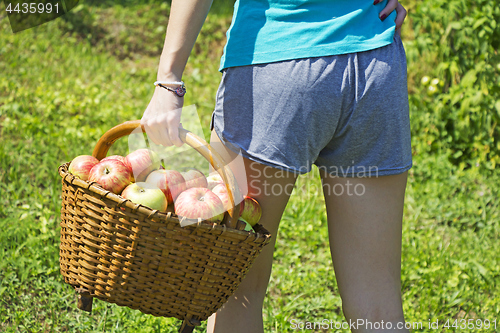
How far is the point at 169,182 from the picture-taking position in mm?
1317

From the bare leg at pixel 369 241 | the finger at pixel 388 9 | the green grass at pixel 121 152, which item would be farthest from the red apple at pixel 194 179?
the green grass at pixel 121 152

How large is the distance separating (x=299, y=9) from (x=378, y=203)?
1.96ft

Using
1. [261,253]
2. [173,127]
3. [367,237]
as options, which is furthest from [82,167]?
[367,237]

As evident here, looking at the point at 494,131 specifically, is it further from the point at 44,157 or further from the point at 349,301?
the point at 44,157

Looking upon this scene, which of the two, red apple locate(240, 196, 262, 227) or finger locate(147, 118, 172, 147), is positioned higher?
finger locate(147, 118, 172, 147)

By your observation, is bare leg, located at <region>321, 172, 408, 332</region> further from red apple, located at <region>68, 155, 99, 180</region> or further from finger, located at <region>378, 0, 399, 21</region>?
A: red apple, located at <region>68, 155, 99, 180</region>

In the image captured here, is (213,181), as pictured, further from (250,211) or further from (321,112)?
(321,112)

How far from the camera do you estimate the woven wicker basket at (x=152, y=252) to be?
1.19 metres

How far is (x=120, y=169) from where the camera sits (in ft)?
4.33

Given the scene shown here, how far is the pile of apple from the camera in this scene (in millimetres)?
1231

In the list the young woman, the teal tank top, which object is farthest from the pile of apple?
the teal tank top

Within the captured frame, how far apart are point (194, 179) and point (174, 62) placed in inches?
13.9

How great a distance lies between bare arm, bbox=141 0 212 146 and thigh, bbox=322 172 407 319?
1.68ft

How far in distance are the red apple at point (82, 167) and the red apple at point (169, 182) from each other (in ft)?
0.60
